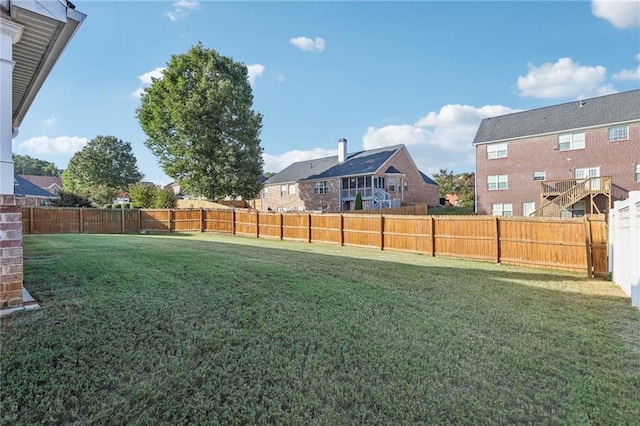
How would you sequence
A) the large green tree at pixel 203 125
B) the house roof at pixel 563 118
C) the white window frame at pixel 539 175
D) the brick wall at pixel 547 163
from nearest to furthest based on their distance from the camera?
the brick wall at pixel 547 163
the house roof at pixel 563 118
the white window frame at pixel 539 175
the large green tree at pixel 203 125

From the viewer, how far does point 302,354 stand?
331cm

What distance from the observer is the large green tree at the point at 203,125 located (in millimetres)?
26125

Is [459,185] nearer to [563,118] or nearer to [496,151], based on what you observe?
[496,151]

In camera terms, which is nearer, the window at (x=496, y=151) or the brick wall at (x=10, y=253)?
the brick wall at (x=10, y=253)

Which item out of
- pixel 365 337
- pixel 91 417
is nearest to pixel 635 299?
pixel 365 337

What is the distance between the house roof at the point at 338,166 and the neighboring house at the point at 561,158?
26.0 feet

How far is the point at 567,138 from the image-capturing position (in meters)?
22.2

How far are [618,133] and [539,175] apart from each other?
4683mm

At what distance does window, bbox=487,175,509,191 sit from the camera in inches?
964

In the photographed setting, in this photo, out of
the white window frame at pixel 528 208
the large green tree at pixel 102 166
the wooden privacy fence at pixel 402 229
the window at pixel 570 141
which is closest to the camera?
the wooden privacy fence at pixel 402 229

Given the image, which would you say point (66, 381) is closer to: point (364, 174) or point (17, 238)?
A: point (17, 238)

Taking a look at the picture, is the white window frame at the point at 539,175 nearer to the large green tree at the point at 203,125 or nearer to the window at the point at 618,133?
the window at the point at 618,133

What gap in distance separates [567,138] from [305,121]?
57.6 ft

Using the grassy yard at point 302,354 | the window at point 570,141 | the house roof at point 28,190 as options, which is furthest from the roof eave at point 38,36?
the house roof at point 28,190
